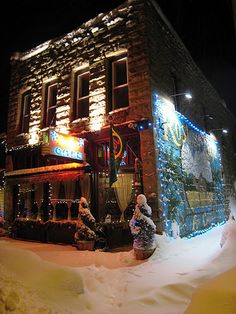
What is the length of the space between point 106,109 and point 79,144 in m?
1.90

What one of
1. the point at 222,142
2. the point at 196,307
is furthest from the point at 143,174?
the point at 222,142

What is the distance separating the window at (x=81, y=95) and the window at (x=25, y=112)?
3472 millimetres

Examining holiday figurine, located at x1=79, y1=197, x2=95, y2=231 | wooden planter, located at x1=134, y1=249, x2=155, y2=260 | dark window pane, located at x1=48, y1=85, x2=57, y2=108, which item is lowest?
wooden planter, located at x1=134, y1=249, x2=155, y2=260

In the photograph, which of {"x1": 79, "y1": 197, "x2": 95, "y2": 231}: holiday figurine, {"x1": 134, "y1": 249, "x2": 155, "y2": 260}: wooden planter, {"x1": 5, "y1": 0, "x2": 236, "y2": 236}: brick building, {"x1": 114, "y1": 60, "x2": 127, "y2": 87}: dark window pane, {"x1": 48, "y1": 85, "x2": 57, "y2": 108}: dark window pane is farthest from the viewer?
{"x1": 48, "y1": 85, "x2": 57, "y2": 108}: dark window pane

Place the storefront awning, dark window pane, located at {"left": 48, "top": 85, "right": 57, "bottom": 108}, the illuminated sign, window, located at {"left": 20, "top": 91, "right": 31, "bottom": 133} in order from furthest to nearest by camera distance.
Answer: window, located at {"left": 20, "top": 91, "right": 31, "bottom": 133}, dark window pane, located at {"left": 48, "top": 85, "right": 57, "bottom": 108}, the storefront awning, the illuminated sign

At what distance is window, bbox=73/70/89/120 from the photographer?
11.6 m

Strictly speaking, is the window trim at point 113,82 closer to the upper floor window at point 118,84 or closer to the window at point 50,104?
the upper floor window at point 118,84

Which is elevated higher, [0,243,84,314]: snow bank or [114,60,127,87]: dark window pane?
[114,60,127,87]: dark window pane

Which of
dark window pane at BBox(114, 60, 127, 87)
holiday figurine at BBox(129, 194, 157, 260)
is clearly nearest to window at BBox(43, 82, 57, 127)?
dark window pane at BBox(114, 60, 127, 87)

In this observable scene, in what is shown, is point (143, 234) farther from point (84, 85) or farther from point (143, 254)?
point (84, 85)

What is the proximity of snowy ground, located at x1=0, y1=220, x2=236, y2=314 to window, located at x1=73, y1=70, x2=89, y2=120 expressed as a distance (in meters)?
6.48

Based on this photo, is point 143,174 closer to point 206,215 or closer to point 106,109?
point 106,109

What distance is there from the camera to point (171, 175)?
389 inches

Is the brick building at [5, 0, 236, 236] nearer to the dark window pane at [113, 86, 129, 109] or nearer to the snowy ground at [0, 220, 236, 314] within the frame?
the dark window pane at [113, 86, 129, 109]
